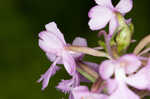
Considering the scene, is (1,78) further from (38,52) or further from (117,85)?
(117,85)

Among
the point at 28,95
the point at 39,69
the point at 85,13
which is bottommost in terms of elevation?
the point at 28,95

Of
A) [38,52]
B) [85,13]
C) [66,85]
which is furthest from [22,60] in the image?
[66,85]

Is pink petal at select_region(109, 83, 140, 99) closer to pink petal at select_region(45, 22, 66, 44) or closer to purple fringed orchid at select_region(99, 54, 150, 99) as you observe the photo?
purple fringed orchid at select_region(99, 54, 150, 99)

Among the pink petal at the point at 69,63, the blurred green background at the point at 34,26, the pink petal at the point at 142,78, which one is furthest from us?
the blurred green background at the point at 34,26

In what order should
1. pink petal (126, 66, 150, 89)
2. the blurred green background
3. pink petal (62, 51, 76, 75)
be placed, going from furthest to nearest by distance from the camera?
the blurred green background < pink petal (62, 51, 76, 75) < pink petal (126, 66, 150, 89)

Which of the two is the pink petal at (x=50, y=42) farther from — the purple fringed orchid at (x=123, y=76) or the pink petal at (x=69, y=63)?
the purple fringed orchid at (x=123, y=76)

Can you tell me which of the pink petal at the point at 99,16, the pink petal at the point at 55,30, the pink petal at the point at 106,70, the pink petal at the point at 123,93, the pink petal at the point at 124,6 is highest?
the pink petal at the point at 124,6

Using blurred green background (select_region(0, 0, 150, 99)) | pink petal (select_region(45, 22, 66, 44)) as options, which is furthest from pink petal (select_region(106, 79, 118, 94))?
blurred green background (select_region(0, 0, 150, 99))

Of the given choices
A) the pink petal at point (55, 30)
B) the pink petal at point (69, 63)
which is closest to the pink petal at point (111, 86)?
the pink petal at point (69, 63)
